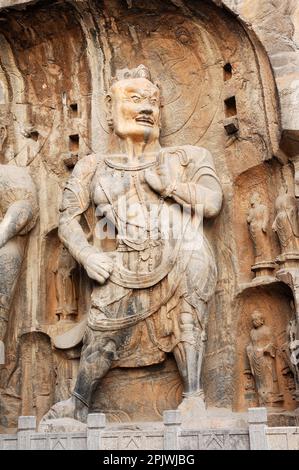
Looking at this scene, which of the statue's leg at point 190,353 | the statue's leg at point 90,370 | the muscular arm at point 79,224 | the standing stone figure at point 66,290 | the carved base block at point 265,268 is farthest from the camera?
the standing stone figure at point 66,290

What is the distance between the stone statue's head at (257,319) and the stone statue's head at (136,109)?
196cm

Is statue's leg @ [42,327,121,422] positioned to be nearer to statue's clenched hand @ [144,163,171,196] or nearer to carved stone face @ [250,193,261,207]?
statue's clenched hand @ [144,163,171,196]

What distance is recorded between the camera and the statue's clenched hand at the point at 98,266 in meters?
7.55

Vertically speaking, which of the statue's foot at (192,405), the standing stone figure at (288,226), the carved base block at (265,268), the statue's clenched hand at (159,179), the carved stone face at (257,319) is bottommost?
the statue's foot at (192,405)

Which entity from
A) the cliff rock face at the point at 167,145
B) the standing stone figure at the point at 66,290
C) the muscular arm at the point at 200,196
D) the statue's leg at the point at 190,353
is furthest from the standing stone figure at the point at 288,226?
the standing stone figure at the point at 66,290

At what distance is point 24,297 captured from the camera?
8.40 m

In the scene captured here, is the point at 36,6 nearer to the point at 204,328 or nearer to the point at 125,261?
the point at 125,261

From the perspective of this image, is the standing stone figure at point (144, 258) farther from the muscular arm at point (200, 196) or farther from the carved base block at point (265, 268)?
the carved base block at point (265, 268)

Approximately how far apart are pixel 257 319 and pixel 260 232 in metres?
0.80

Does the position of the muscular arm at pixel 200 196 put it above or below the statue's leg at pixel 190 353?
above

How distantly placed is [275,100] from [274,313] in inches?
76.7

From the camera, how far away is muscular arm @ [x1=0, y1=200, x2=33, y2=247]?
320 inches
